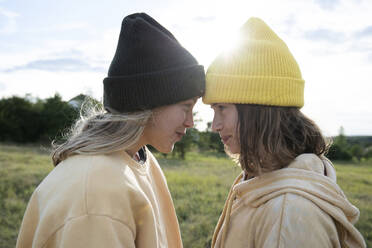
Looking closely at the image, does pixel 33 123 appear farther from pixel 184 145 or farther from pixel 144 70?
pixel 144 70

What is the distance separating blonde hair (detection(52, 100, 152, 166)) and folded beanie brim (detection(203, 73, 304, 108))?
520 millimetres

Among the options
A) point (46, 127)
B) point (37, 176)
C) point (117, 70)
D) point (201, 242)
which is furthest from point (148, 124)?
point (46, 127)

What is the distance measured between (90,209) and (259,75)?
51.3 inches

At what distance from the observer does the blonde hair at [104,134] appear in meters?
1.73

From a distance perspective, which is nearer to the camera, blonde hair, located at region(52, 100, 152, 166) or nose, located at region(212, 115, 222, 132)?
blonde hair, located at region(52, 100, 152, 166)

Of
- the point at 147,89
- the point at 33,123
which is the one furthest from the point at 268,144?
the point at 33,123

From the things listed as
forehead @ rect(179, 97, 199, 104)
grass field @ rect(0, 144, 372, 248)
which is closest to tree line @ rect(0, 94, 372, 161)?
grass field @ rect(0, 144, 372, 248)

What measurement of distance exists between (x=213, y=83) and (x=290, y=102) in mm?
524

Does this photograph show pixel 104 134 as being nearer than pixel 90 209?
No

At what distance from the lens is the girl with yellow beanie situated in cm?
170

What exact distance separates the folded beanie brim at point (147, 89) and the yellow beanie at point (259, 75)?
0.23 meters

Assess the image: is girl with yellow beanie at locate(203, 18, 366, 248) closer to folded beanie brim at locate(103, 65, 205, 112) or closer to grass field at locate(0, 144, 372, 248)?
folded beanie brim at locate(103, 65, 205, 112)

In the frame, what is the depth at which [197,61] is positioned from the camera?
7.21 feet

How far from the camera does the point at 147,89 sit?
6.45 ft
